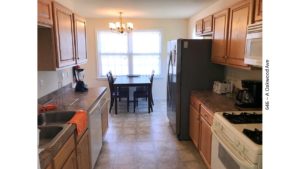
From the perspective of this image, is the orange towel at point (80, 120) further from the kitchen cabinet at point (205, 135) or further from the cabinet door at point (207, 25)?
the cabinet door at point (207, 25)

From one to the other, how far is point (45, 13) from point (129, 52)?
13.8 feet

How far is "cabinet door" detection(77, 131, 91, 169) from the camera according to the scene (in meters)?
2.11

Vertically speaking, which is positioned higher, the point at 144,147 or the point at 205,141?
the point at 205,141

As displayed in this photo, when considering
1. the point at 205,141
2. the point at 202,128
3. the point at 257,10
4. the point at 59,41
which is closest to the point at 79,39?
the point at 59,41

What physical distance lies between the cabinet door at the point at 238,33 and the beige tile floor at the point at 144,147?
1.44 m

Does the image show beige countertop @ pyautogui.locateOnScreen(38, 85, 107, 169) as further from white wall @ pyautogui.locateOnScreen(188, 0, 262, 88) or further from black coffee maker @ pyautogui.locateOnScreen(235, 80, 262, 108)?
white wall @ pyautogui.locateOnScreen(188, 0, 262, 88)

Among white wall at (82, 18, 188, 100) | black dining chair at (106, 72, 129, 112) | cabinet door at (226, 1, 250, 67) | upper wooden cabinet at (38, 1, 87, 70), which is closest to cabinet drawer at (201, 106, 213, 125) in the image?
cabinet door at (226, 1, 250, 67)

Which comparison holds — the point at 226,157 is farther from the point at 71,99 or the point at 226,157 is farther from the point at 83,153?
the point at 71,99

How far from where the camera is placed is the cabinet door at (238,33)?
223cm

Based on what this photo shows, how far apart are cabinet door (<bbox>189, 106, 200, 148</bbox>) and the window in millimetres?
3130

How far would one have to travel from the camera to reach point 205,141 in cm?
274
